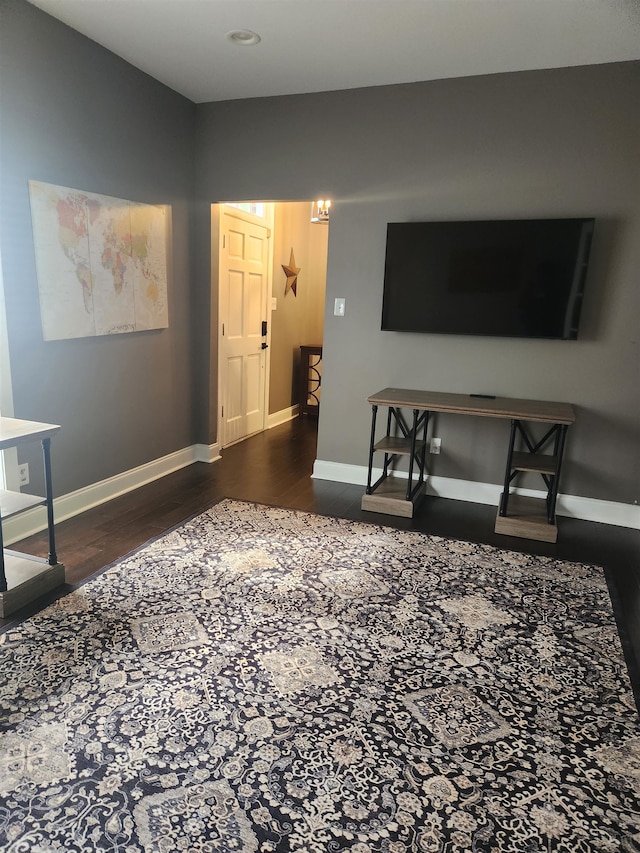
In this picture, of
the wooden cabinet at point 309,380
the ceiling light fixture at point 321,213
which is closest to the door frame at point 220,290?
the ceiling light fixture at point 321,213

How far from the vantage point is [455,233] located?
11.8ft

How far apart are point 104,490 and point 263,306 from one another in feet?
8.54

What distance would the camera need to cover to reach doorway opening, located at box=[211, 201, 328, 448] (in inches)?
188

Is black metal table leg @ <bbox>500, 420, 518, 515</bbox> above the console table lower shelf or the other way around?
above

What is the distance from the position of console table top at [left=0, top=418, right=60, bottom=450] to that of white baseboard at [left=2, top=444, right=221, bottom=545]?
680 millimetres

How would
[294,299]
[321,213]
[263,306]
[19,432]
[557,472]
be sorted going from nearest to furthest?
[19,432]
[557,472]
[321,213]
[263,306]
[294,299]

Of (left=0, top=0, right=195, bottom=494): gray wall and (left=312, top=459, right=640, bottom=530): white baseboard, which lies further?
(left=312, top=459, right=640, bottom=530): white baseboard

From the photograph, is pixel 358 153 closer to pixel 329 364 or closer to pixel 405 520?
pixel 329 364

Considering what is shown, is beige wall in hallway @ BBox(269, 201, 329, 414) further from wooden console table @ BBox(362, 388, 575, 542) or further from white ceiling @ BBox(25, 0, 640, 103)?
wooden console table @ BBox(362, 388, 575, 542)

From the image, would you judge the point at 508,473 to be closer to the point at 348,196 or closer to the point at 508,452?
the point at 508,452

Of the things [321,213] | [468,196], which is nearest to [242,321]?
[321,213]

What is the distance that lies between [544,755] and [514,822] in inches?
11.4

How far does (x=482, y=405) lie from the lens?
341cm

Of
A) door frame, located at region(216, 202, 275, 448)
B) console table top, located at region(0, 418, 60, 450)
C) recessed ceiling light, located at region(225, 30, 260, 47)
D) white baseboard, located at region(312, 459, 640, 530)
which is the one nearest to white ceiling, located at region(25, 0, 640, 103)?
recessed ceiling light, located at region(225, 30, 260, 47)
